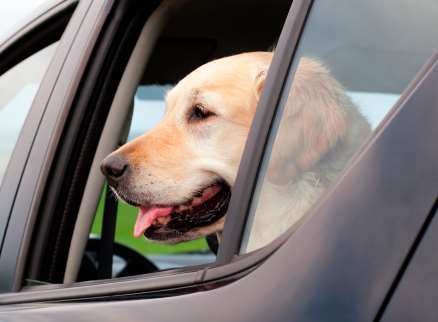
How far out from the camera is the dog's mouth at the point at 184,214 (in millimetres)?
2906

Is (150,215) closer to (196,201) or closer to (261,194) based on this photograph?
(196,201)

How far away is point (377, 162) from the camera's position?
131cm

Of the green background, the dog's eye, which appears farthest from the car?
the green background

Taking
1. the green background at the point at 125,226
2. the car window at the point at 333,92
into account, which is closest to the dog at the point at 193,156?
the green background at the point at 125,226

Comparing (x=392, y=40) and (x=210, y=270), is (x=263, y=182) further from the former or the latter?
(x=392, y=40)

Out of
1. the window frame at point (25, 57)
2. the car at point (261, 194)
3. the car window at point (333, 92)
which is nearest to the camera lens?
the car at point (261, 194)

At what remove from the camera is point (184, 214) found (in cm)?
297

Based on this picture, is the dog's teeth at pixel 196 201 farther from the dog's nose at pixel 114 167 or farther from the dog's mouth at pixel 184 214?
the dog's nose at pixel 114 167

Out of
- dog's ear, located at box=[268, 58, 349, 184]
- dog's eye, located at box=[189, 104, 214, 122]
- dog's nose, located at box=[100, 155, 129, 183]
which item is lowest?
dog's nose, located at box=[100, 155, 129, 183]

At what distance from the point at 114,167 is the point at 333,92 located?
117 centimetres

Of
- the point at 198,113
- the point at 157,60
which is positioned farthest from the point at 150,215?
the point at 157,60

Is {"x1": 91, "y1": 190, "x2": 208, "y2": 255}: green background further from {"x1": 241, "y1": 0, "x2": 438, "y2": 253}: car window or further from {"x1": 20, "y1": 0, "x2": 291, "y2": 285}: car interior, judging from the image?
{"x1": 241, "y1": 0, "x2": 438, "y2": 253}: car window

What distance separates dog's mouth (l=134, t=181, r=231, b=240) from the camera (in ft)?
9.53

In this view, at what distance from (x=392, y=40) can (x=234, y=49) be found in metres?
2.46
